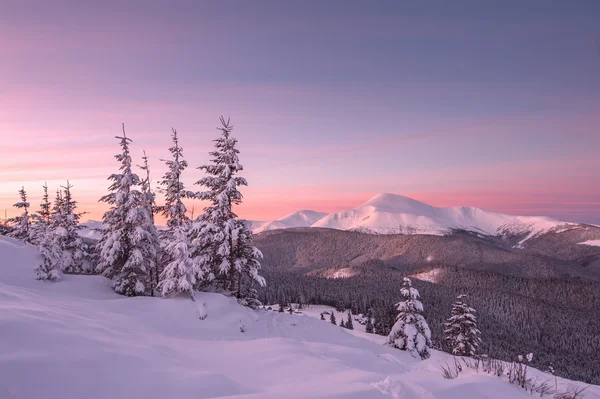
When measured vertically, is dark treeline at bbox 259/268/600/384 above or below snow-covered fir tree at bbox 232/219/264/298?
below

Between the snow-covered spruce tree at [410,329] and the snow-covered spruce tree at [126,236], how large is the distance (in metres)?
21.3

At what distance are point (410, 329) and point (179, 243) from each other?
2171cm

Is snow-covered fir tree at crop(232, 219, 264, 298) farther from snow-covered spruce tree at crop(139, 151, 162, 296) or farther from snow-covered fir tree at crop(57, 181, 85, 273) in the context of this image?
snow-covered fir tree at crop(57, 181, 85, 273)

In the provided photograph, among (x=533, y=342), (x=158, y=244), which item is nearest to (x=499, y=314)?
(x=533, y=342)

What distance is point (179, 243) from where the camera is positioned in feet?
60.9

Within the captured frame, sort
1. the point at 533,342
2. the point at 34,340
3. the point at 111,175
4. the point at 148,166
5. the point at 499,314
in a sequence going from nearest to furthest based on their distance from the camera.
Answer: the point at 34,340 → the point at 111,175 → the point at 148,166 → the point at 533,342 → the point at 499,314

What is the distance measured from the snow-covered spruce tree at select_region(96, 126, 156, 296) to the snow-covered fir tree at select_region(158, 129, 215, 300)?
4.92ft

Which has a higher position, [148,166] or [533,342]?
[148,166]

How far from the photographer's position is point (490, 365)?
691cm

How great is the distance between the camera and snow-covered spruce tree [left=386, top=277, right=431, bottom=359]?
28375 millimetres

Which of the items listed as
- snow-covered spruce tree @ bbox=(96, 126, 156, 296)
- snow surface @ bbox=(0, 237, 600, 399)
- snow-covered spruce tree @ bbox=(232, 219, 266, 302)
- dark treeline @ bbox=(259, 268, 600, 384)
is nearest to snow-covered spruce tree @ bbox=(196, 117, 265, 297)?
snow-covered spruce tree @ bbox=(232, 219, 266, 302)

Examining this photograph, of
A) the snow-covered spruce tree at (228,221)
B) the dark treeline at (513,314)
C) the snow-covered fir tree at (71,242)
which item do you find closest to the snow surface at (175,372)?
the snow-covered spruce tree at (228,221)

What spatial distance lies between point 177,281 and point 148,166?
34.7 feet

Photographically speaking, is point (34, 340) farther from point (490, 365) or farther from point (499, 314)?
point (499, 314)
